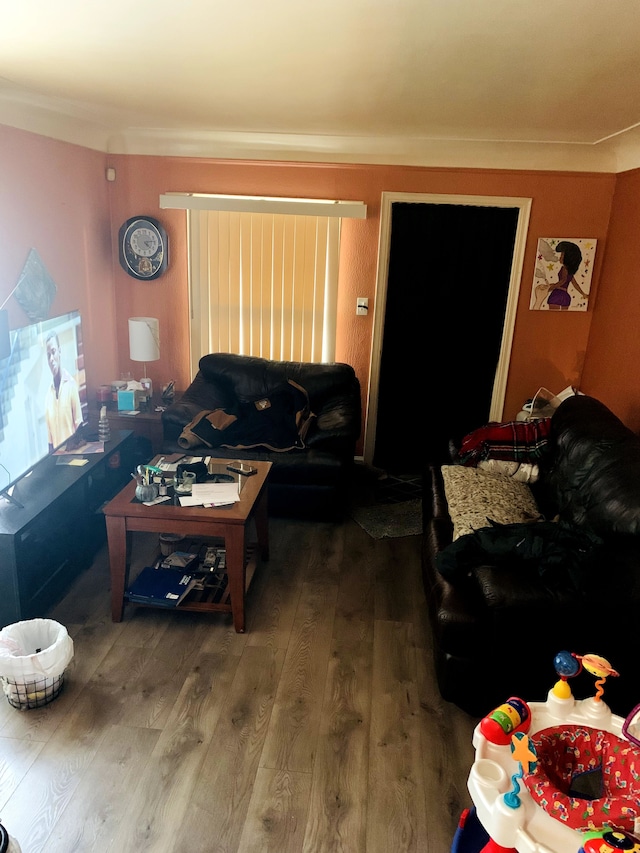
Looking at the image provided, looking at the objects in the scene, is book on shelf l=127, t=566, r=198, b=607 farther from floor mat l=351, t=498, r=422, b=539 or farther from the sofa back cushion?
the sofa back cushion

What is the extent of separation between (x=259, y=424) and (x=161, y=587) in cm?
166

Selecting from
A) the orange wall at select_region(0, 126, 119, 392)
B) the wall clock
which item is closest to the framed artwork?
the wall clock

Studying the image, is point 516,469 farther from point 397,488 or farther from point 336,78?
point 336,78

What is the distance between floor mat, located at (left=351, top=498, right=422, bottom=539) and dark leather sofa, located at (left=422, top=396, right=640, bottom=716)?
48.7 inches

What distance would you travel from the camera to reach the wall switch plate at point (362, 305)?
480 centimetres

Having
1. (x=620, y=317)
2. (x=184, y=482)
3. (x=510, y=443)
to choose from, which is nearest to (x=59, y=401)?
(x=184, y=482)

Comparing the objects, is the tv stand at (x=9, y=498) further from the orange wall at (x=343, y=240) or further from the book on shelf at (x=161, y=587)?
the orange wall at (x=343, y=240)

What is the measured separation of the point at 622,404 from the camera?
13.3ft

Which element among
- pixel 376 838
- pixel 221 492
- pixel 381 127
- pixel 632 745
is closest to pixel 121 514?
pixel 221 492

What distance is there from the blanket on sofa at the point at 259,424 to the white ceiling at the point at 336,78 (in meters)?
1.74

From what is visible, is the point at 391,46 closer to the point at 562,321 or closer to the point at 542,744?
the point at 542,744

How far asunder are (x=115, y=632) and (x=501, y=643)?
1.71 metres

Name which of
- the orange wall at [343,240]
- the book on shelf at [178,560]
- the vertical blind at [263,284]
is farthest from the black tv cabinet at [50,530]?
the vertical blind at [263,284]

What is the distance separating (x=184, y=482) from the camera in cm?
315
